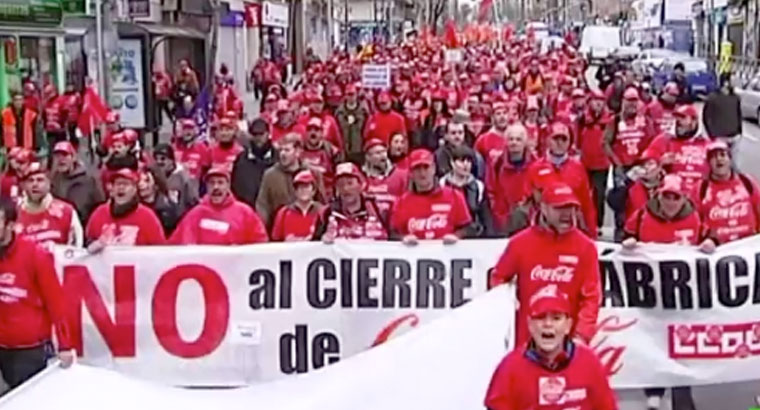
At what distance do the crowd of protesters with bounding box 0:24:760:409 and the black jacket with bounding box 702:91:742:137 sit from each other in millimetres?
2524

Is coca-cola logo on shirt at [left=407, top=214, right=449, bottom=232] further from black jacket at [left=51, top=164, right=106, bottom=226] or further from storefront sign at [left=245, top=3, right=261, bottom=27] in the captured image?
storefront sign at [left=245, top=3, right=261, bottom=27]

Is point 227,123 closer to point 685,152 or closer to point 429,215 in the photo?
point 685,152

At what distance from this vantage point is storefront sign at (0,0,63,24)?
25.7 meters

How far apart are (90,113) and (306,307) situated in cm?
1662

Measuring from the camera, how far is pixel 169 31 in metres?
33.0

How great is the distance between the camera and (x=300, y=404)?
22.4 feet

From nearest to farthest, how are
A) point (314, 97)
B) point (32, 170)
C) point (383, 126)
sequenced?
1. point (32, 170)
2. point (383, 126)
3. point (314, 97)

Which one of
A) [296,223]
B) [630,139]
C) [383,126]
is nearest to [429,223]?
[296,223]

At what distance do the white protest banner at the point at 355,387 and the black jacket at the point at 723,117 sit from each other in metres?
14.9

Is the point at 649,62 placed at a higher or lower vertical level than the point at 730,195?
higher

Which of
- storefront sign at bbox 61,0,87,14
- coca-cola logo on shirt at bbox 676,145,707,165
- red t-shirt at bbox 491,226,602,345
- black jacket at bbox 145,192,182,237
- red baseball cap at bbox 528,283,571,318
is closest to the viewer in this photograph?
red baseball cap at bbox 528,283,571,318

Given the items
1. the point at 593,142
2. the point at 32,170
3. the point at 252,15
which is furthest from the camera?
the point at 252,15

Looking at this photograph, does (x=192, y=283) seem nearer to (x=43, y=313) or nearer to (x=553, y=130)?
(x=43, y=313)

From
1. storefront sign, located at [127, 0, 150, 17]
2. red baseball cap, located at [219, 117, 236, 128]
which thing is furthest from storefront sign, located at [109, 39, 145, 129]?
red baseball cap, located at [219, 117, 236, 128]
